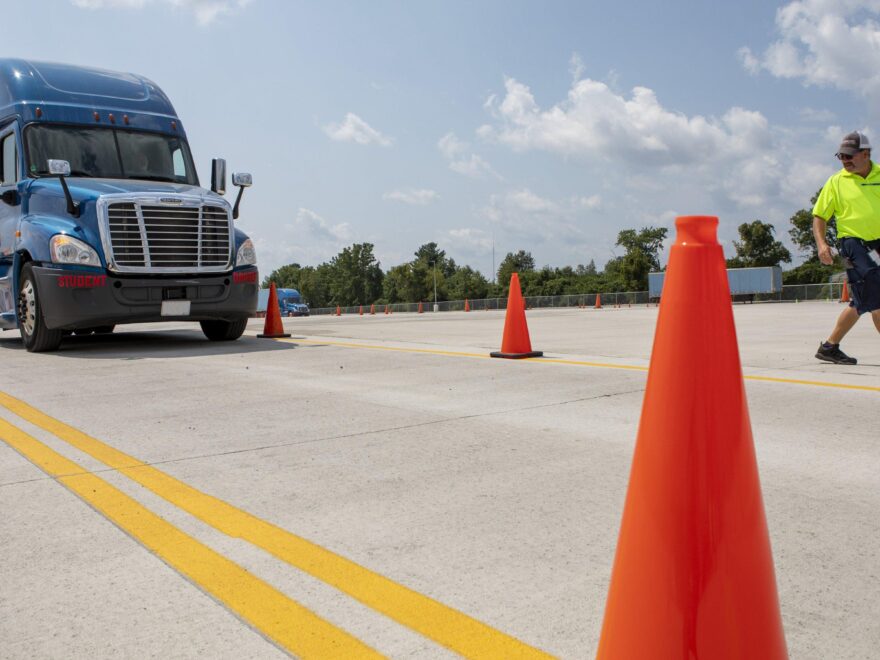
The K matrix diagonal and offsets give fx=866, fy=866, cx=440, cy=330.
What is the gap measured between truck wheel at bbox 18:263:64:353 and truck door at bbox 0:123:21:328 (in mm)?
221

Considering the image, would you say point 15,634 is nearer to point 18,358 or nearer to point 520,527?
point 520,527

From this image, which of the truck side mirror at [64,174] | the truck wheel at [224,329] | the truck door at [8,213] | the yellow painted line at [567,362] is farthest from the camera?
the truck wheel at [224,329]

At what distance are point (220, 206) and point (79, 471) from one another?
7.21m

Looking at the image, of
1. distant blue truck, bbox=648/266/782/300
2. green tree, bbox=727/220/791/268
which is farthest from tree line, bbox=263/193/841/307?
distant blue truck, bbox=648/266/782/300

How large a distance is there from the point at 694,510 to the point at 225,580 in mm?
1521

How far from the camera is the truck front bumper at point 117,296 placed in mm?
9898

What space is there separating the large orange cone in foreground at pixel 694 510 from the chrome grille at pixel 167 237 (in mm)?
9064

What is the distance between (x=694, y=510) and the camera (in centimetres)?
188

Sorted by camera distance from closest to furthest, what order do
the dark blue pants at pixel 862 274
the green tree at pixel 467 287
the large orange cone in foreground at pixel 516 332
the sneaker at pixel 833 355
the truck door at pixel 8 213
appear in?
1. the dark blue pants at pixel 862 274
2. the sneaker at pixel 833 355
3. the large orange cone in foreground at pixel 516 332
4. the truck door at pixel 8 213
5. the green tree at pixel 467 287

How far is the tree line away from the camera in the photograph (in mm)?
97938

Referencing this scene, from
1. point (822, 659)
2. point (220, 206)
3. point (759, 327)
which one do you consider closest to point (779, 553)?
point (822, 659)

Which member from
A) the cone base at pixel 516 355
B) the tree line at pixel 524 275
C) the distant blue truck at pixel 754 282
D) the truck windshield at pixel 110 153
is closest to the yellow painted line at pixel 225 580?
the cone base at pixel 516 355

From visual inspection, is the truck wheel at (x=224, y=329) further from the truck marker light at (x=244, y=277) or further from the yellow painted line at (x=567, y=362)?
the truck marker light at (x=244, y=277)

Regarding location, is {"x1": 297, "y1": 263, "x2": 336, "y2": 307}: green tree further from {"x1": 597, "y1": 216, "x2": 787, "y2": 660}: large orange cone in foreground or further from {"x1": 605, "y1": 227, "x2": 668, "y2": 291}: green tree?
{"x1": 597, "y1": 216, "x2": 787, "y2": 660}: large orange cone in foreground
